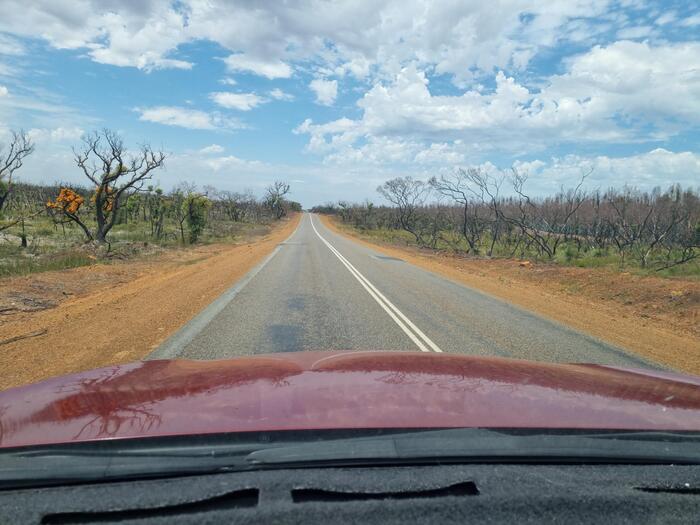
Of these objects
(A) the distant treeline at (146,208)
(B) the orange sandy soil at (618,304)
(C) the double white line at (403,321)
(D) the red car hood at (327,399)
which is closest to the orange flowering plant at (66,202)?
(A) the distant treeline at (146,208)

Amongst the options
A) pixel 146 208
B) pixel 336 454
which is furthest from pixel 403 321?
pixel 146 208

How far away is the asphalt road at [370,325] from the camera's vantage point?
7039 millimetres

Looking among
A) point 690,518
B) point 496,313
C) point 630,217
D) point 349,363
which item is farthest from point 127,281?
point 630,217

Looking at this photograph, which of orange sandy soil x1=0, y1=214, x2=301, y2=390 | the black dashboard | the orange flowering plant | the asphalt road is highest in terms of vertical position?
the orange flowering plant

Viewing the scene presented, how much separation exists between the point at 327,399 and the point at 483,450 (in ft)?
2.70

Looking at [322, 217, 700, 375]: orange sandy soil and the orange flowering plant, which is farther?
the orange flowering plant

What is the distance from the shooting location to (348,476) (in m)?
1.89

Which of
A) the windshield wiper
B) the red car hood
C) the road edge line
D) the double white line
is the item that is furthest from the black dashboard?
the double white line

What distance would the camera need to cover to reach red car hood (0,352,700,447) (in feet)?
7.36

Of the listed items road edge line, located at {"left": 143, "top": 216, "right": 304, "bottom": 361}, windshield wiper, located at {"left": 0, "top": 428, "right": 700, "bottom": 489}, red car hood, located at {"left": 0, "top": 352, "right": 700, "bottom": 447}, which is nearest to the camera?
windshield wiper, located at {"left": 0, "top": 428, "right": 700, "bottom": 489}

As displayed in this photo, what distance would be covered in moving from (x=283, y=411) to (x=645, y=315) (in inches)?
470

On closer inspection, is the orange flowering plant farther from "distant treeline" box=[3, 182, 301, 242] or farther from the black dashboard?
the black dashboard

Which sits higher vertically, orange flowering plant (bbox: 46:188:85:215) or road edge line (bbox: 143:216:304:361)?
orange flowering plant (bbox: 46:188:85:215)

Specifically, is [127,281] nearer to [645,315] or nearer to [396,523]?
[645,315]
